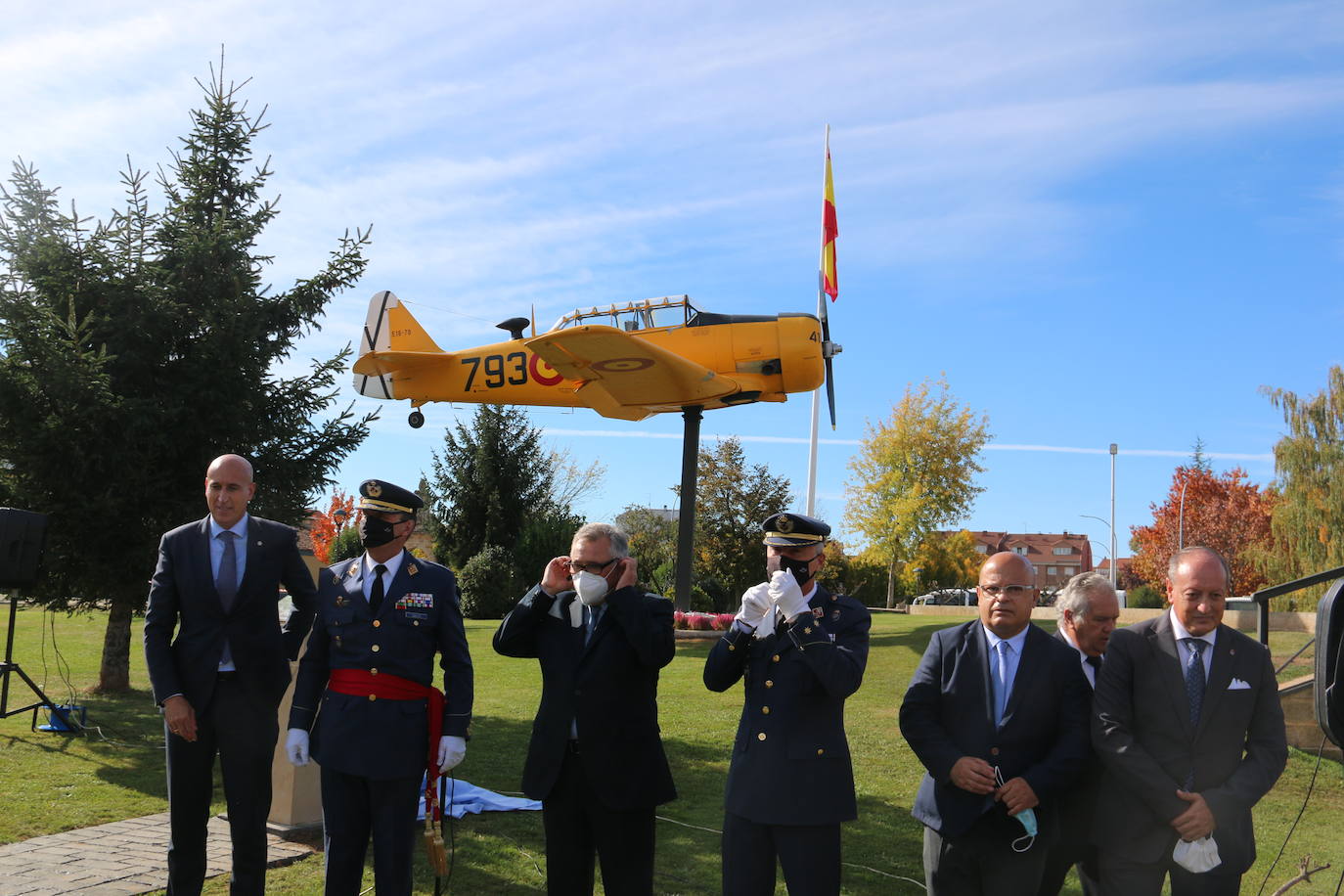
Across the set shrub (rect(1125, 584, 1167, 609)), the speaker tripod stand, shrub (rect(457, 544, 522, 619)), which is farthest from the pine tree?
shrub (rect(1125, 584, 1167, 609))

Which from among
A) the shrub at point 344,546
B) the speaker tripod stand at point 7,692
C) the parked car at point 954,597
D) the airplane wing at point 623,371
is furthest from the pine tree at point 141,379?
the parked car at point 954,597

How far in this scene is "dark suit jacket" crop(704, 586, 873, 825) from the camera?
4.03 meters

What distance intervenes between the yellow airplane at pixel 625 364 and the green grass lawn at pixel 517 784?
17.0ft

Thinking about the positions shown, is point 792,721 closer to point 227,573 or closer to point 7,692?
point 227,573

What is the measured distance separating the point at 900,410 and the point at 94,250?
30350mm

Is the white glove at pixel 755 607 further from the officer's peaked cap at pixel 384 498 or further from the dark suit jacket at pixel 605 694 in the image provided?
the officer's peaked cap at pixel 384 498

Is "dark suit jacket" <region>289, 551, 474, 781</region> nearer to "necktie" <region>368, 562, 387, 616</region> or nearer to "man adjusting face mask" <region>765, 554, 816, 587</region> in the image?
"necktie" <region>368, 562, 387, 616</region>

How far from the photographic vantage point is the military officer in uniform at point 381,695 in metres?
4.30

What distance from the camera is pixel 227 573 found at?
193 inches

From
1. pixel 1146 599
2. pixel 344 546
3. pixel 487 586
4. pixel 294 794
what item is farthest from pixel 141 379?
pixel 1146 599

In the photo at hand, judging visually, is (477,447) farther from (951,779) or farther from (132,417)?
(951,779)

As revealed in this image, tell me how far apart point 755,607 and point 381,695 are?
5.67 ft

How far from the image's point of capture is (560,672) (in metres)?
4.54

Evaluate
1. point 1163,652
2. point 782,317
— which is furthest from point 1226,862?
point 782,317
